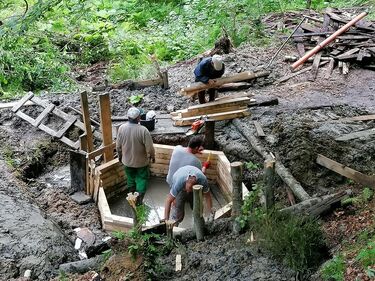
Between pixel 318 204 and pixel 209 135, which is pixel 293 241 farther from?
pixel 209 135

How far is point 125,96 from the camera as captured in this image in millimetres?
12125

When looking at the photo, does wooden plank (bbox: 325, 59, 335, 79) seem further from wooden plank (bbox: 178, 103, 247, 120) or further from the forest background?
wooden plank (bbox: 178, 103, 247, 120)

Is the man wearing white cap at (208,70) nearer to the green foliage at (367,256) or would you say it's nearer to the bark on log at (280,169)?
the bark on log at (280,169)

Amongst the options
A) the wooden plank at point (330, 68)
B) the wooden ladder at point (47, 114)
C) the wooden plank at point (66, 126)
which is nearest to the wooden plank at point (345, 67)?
the wooden plank at point (330, 68)

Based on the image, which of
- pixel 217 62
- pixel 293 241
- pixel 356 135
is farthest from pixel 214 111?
pixel 293 241

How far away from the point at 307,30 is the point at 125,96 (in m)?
5.95

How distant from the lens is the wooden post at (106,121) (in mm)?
8875

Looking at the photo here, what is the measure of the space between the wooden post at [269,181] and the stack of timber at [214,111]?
14.9 ft

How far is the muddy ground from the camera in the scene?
6.04 meters

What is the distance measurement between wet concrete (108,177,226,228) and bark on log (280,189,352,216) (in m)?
2.76

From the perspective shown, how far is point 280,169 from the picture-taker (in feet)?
27.8

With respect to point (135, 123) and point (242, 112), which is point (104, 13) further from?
point (135, 123)

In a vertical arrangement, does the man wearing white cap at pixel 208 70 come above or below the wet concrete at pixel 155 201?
above

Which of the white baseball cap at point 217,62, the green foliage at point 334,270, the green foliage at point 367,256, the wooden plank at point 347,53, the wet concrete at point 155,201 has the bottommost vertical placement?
the wet concrete at point 155,201
